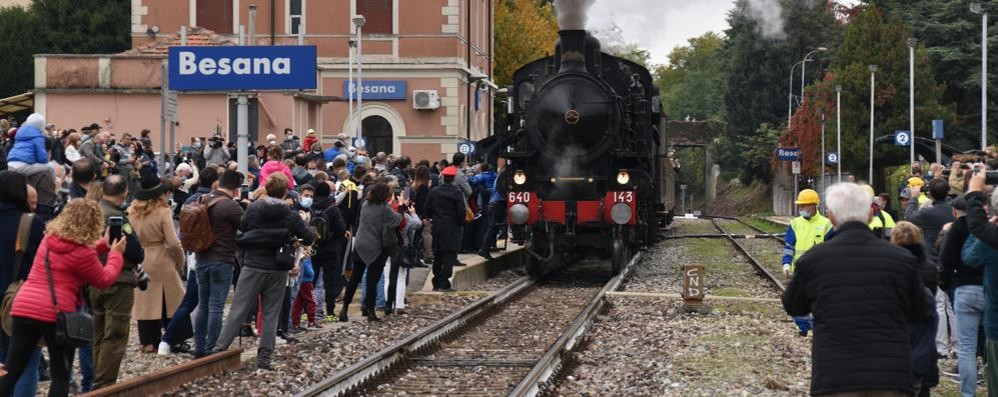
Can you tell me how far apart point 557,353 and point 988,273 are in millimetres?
4672

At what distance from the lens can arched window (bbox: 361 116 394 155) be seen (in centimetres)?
4681

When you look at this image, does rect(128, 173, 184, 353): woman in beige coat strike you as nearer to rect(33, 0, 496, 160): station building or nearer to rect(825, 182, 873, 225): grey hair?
rect(825, 182, 873, 225): grey hair

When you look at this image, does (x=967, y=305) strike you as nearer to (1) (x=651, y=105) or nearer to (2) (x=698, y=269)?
(2) (x=698, y=269)

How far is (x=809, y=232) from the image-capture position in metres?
13.5

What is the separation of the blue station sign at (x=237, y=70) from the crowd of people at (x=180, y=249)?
929mm

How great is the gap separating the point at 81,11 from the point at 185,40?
2503 cm

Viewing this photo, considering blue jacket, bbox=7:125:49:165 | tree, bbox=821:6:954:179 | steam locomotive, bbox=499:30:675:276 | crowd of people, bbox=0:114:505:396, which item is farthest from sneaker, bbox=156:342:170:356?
tree, bbox=821:6:954:179

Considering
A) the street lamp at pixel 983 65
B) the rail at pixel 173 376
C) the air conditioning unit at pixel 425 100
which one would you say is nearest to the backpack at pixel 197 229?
the rail at pixel 173 376

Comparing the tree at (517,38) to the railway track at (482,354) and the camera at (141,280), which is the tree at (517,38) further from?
the camera at (141,280)

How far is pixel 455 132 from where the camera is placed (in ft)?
154

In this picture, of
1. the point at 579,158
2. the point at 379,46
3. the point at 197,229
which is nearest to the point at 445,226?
the point at 579,158

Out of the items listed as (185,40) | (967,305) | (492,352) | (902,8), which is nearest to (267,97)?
(185,40)

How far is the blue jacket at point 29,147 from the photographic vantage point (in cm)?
1409

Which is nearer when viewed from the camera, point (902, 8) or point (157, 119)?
point (157, 119)
